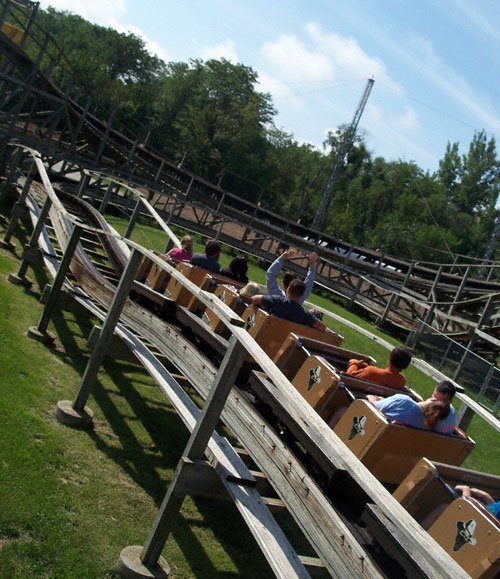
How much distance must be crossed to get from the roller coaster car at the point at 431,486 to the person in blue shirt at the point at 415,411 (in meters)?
0.66

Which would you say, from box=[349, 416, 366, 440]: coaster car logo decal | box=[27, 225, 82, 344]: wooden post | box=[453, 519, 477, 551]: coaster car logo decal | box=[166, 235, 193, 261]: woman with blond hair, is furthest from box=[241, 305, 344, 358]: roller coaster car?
box=[453, 519, 477, 551]: coaster car logo decal

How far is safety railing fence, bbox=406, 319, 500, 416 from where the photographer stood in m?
13.7

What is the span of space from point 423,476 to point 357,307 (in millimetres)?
18189

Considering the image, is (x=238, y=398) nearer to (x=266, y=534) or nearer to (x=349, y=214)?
(x=266, y=534)

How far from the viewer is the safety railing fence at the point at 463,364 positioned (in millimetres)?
13680

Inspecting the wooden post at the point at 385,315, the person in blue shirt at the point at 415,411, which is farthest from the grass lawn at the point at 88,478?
the wooden post at the point at 385,315

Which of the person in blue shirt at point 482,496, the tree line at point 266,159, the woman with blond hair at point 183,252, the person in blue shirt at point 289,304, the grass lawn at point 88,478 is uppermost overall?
the tree line at point 266,159

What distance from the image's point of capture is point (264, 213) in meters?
36.9

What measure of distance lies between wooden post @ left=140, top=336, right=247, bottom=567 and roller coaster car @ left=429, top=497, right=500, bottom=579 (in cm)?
152

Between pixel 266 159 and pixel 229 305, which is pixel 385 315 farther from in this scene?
pixel 266 159

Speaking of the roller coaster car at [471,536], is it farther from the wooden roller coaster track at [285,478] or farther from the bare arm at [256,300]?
the bare arm at [256,300]

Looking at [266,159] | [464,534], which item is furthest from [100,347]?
[266,159]

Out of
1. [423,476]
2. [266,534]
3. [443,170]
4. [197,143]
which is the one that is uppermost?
[443,170]

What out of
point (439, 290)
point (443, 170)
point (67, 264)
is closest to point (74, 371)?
point (67, 264)
